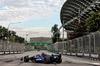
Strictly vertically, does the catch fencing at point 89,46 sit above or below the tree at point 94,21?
below

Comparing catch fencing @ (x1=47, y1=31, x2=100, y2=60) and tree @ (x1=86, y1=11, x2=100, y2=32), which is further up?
tree @ (x1=86, y1=11, x2=100, y2=32)

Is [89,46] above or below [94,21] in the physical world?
below

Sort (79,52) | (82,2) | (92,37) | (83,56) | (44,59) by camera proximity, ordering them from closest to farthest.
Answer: (44,59) < (92,37) < (83,56) < (79,52) < (82,2)

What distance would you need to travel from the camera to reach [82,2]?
93.4 metres

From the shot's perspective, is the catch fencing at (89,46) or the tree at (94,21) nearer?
the catch fencing at (89,46)

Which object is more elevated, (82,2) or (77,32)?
(82,2)

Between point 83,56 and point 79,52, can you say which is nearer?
point 83,56

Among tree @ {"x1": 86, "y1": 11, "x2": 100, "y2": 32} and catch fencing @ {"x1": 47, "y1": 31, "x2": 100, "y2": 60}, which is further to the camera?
tree @ {"x1": 86, "y1": 11, "x2": 100, "y2": 32}

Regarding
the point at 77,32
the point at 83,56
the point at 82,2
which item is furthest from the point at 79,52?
the point at 82,2

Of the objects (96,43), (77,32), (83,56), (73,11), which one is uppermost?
(73,11)

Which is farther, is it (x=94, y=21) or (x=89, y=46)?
(x=94, y=21)

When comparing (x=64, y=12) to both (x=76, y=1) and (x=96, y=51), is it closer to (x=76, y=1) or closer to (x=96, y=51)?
(x=76, y=1)

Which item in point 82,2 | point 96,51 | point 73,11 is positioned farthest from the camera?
point 73,11

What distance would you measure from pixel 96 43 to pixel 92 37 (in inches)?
74.9
